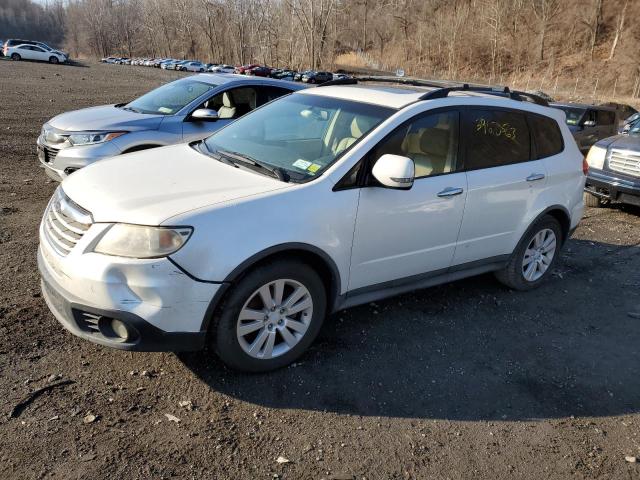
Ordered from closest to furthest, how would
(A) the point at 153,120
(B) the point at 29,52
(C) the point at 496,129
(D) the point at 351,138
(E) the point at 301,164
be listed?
(E) the point at 301,164, (D) the point at 351,138, (C) the point at 496,129, (A) the point at 153,120, (B) the point at 29,52

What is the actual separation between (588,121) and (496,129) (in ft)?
31.5

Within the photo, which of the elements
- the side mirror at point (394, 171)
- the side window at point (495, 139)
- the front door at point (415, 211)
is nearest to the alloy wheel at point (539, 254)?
the side window at point (495, 139)

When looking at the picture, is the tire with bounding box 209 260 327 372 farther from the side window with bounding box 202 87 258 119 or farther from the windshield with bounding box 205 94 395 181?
the side window with bounding box 202 87 258 119

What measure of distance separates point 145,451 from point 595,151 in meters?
8.29

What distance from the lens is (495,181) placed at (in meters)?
4.36

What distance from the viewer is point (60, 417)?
2941 millimetres

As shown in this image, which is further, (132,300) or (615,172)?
(615,172)

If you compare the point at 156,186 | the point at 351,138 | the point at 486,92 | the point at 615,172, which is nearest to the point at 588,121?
the point at 615,172

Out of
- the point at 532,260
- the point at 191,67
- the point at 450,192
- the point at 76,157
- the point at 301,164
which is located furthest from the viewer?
the point at 191,67

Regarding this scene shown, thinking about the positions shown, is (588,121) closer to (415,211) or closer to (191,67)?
(415,211)

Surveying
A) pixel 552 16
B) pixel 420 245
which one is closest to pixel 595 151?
pixel 420 245

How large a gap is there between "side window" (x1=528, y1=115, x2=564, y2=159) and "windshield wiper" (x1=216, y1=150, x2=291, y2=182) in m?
2.49

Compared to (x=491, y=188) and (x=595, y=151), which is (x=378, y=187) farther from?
(x=595, y=151)

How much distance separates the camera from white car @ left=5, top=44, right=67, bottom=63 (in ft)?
159
